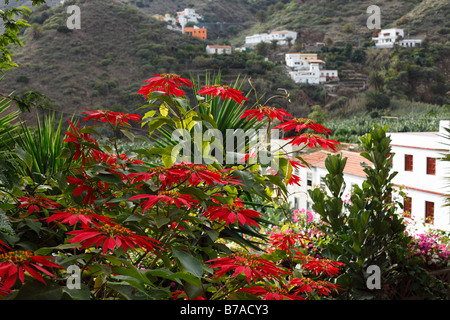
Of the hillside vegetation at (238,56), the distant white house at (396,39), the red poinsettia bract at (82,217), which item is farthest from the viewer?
the distant white house at (396,39)

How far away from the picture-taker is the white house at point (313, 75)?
3170 centimetres

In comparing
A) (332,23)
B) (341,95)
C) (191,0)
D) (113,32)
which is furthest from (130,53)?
(332,23)

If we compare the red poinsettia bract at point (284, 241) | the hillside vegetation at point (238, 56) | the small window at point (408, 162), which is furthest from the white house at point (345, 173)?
the hillside vegetation at point (238, 56)

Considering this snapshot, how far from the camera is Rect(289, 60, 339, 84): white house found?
31.7m

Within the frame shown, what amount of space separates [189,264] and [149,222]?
0.16 metres

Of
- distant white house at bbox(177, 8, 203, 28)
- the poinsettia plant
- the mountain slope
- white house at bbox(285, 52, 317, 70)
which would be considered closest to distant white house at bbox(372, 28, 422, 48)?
white house at bbox(285, 52, 317, 70)

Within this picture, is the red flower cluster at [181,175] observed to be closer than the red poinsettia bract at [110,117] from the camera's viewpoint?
Yes

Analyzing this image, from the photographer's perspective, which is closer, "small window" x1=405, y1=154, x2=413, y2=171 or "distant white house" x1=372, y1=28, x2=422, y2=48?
"small window" x1=405, y1=154, x2=413, y2=171

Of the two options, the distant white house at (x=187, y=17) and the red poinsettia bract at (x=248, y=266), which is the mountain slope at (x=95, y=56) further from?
the red poinsettia bract at (x=248, y=266)

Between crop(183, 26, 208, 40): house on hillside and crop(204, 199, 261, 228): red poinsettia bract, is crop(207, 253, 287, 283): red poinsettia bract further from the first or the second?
crop(183, 26, 208, 40): house on hillside

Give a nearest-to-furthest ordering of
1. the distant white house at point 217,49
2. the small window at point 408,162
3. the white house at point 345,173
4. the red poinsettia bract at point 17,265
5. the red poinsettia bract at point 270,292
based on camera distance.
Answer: the red poinsettia bract at point 17,265, the red poinsettia bract at point 270,292, the small window at point 408,162, the white house at point 345,173, the distant white house at point 217,49

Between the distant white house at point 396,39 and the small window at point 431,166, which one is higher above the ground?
the distant white house at point 396,39

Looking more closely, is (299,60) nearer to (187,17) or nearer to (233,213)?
(187,17)

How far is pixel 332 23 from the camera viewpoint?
40.8 meters
